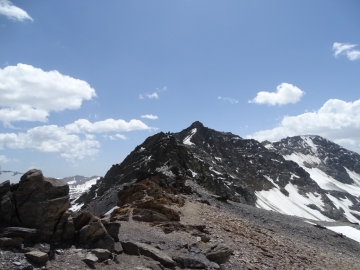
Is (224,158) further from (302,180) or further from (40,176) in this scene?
A: (40,176)

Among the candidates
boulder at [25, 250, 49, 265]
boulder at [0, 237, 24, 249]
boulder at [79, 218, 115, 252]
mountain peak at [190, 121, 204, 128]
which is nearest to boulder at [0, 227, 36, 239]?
boulder at [0, 237, 24, 249]

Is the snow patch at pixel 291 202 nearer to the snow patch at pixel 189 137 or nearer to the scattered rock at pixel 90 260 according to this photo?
the snow patch at pixel 189 137

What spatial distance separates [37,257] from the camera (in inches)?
428

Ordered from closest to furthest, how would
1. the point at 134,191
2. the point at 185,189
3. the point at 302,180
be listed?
the point at 134,191
the point at 185,189
the point at 302,180

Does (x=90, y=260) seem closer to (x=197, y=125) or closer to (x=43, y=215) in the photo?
(x=43, y=215)

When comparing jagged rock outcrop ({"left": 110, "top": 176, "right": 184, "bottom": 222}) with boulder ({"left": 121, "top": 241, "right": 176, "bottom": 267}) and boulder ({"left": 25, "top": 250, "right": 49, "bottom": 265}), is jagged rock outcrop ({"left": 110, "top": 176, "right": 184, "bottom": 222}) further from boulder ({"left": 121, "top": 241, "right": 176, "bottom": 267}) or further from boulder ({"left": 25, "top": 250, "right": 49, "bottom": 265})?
boulder ({"left": 25, "top": 250, "right": 49, "bottom": 265})

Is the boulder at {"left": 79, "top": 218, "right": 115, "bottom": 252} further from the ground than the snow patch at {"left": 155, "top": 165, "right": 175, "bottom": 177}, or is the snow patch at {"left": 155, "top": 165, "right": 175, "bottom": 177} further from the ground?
the snow patch at {"left": 155, "top": 165, "right": 175, "bottom": 177}

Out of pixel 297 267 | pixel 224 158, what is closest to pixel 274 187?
pixel 224 158

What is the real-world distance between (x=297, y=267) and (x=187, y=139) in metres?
132

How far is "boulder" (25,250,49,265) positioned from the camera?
10.9 metres

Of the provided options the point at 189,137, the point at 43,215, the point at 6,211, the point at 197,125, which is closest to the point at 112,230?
the point at 43,215

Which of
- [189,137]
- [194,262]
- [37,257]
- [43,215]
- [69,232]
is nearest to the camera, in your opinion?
[37,257]

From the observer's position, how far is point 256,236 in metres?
21.5

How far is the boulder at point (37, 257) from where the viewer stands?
35.7 feet
